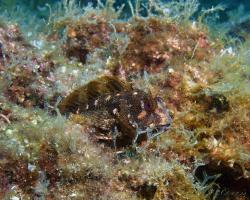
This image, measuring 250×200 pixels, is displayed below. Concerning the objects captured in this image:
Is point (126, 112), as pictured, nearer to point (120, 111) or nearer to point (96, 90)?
point (120, 111)

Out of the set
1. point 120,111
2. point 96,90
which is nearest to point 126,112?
point 120,111

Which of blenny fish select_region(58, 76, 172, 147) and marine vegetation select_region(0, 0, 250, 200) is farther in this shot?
blenny fish select_region(58, 76, 172, 147)

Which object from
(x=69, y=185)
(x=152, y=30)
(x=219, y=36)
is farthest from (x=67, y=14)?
(x=69, y=185)

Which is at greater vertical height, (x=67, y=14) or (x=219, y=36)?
(x=67, y=14)

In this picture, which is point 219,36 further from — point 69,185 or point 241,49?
point 69,185

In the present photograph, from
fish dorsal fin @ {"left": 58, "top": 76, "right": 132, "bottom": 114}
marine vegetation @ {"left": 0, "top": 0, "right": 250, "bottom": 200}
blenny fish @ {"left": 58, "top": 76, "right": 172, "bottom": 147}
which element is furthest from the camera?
fish dorsal fin @ {"left": 58, "top": 76, "right": 132, "bottom": 114}

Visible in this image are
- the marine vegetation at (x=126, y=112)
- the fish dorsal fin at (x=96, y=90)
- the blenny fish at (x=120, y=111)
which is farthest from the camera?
the fish dorsal fin at (x=96, y=90)
